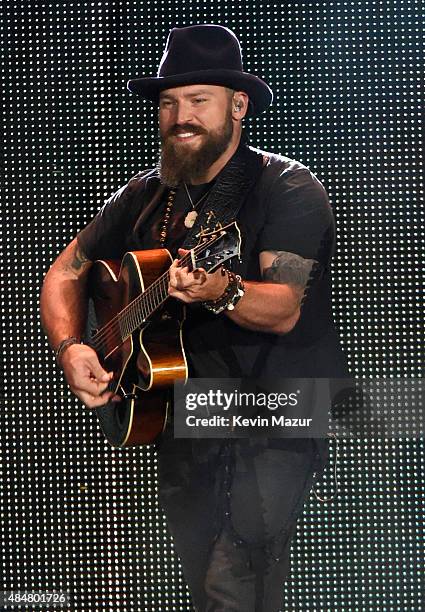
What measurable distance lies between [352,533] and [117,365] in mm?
826

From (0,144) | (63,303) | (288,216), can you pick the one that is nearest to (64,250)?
(63,303)

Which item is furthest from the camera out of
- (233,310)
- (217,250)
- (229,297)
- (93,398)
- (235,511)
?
(93,398)

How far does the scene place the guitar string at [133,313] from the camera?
7.79 ft

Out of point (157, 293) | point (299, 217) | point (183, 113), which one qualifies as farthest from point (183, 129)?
point (157, 293)

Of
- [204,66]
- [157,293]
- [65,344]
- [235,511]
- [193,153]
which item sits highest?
[204,66]

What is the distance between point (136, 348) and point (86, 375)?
27cm

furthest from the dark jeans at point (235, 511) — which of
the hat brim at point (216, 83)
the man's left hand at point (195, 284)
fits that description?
the hat brim at point (216, 83)

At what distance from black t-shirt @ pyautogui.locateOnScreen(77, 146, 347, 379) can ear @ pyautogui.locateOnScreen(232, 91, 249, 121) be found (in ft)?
0.47

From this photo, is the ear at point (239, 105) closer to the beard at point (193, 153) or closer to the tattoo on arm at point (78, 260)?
the beard at point (193, 153)

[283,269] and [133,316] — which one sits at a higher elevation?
[283,269]

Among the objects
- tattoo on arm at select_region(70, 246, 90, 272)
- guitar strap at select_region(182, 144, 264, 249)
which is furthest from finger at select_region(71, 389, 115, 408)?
guitar strap at select_region(182, 144, 264, 249)

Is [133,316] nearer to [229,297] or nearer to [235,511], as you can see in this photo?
[229,297]

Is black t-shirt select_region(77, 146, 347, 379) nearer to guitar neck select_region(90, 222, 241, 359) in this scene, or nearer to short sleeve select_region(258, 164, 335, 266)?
short sleeve select_region(258, 164, 335, 266)

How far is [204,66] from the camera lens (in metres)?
2.68
